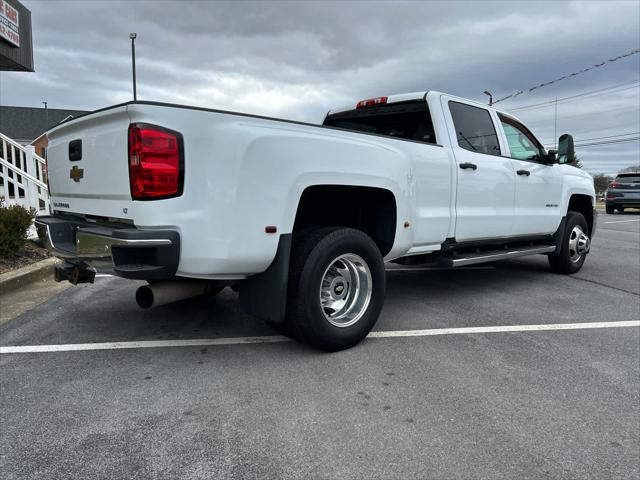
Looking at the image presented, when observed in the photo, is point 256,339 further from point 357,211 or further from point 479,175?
point 479,175

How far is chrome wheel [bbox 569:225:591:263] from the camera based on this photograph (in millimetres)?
6457

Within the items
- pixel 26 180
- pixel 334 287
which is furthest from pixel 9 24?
pixel 334 287

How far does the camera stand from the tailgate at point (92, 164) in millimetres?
2791

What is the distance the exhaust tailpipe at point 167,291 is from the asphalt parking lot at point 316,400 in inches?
18.9

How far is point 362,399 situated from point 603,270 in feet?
19.2

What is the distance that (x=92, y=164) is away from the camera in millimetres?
3084

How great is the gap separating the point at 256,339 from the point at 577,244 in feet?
16.4

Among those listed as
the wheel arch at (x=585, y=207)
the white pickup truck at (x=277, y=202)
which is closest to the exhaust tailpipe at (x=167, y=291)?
the white pickup truck at (x=277, y=202)

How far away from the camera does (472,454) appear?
7.18 ft

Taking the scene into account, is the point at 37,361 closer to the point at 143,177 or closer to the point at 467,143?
the point at 143,177

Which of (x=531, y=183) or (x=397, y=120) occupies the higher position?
(x=397, y=120)

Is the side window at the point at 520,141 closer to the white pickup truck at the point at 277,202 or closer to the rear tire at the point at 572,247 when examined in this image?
the white pickup truck at the point at 277,202

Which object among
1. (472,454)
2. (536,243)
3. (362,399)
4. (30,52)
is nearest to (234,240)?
(362,399)

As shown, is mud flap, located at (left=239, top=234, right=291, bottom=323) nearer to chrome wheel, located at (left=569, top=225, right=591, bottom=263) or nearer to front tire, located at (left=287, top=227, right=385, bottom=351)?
front tire, located at (left=287, top=227, right=385, bottom=351)
